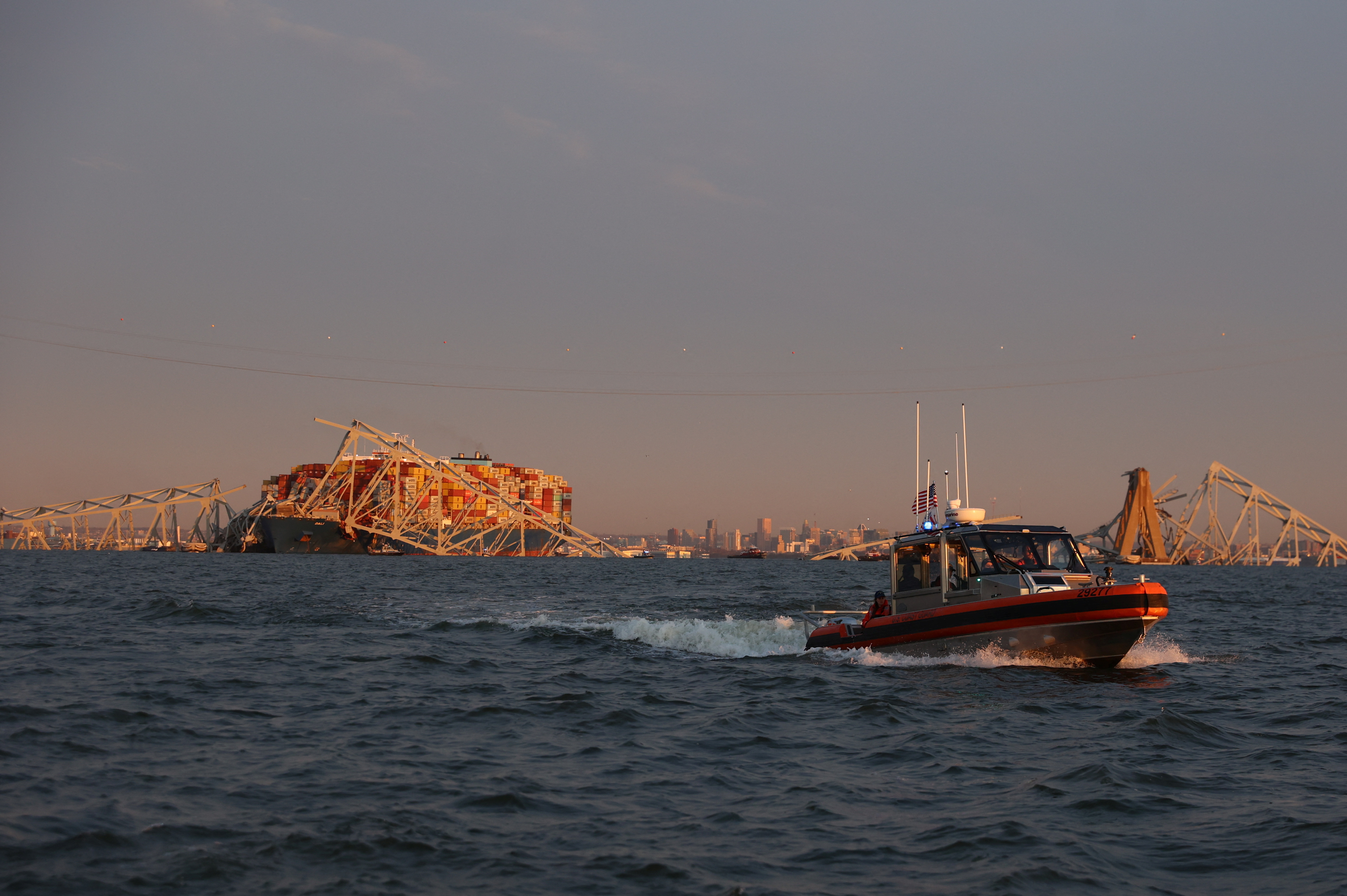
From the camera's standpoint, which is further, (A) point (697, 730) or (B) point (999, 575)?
(B) point (999, 575)

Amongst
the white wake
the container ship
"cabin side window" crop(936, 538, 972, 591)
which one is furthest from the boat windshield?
the container ship

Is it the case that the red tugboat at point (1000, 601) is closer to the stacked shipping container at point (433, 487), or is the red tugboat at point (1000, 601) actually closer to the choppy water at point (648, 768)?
the choppy water at point (648, 768)

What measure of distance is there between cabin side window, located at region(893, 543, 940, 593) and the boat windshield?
1268 millimetres

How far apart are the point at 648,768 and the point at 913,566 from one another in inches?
406

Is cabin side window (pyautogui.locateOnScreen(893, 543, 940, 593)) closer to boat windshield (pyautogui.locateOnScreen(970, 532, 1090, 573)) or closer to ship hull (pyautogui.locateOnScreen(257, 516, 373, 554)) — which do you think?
boat windshield (pyautogui.locateOnScreen(970, 532, 1090, 573))

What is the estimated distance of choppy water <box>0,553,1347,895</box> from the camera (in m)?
6.45

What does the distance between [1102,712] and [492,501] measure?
122383 millimetres

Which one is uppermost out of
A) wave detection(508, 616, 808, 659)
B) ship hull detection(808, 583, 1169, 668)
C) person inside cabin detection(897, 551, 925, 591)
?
person inside cabin detection(897, 551, 925, 591)

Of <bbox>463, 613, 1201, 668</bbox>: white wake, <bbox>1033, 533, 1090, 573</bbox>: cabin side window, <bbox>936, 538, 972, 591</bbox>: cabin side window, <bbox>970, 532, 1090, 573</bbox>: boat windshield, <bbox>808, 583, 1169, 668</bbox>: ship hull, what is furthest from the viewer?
<bbox>936, 538, 972, 591</bbox>: cabin side window

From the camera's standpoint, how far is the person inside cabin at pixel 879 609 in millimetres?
18516

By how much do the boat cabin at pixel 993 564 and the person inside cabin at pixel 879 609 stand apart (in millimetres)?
605

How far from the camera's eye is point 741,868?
6527 mm

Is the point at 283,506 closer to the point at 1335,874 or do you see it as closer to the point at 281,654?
the point at 281,654

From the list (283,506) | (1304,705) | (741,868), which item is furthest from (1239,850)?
(283,506)
